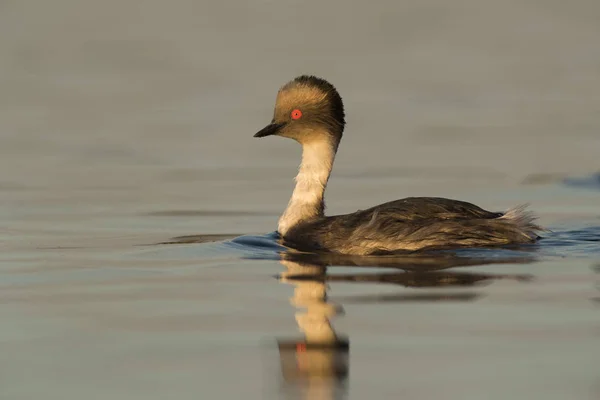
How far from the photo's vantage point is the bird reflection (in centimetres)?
795

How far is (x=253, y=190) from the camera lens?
55.4 feet

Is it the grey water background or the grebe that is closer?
the grey water background

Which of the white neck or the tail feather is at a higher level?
the white neck

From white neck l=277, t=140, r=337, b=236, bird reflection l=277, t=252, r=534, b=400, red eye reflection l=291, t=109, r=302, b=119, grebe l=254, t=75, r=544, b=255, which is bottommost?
bird reflection l=277, t=252, r=534, b=400

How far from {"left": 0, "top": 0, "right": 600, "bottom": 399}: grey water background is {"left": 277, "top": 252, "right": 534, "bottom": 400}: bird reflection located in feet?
0.28

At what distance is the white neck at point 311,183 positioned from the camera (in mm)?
13883

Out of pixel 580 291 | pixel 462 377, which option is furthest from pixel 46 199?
pixel 462 377

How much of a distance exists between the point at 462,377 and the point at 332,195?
922 cm

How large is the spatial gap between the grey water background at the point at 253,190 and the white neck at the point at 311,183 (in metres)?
0.52

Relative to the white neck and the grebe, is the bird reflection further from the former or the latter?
the white neck

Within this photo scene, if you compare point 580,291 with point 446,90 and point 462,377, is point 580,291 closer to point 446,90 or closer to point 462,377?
point 462,377

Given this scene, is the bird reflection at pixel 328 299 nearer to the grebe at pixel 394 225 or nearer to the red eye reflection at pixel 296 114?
the grebe at pixel 394 225

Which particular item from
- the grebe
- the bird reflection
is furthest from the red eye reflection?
the bird reflection

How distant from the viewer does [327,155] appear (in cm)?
1415
